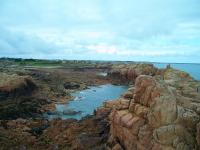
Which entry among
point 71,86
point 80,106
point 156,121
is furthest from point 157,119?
point 71,86

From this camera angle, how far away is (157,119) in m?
21.9

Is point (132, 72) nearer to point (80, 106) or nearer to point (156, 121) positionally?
point (80, 106)

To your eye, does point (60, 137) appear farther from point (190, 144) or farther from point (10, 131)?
point (190, 144)

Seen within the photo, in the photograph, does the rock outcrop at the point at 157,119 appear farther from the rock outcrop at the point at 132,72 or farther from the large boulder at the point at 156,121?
the rock outcrop at the point at 132,72

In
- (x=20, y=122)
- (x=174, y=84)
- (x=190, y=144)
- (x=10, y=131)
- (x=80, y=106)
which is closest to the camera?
(x=190, y=144)

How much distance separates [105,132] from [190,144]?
463 inches

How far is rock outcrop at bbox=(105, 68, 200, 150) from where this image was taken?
20656 millimetres

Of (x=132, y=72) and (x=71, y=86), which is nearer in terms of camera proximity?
(x=71, y=86)

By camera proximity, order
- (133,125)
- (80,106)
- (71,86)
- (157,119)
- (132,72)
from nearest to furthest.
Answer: (157,119) → (133,125) → (80,106) → (71,86) → (132,72)

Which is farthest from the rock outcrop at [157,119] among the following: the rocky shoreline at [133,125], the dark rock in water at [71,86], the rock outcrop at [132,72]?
the rock outcrop at [132,72]

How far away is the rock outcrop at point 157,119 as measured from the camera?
20656 mm

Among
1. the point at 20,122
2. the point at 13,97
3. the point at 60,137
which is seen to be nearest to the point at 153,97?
the point at 60,137

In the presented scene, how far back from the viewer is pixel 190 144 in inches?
803

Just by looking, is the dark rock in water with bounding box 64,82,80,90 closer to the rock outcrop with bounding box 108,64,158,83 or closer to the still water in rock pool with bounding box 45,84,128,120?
the still water in rock pool with bounding box 45,84,128,120
